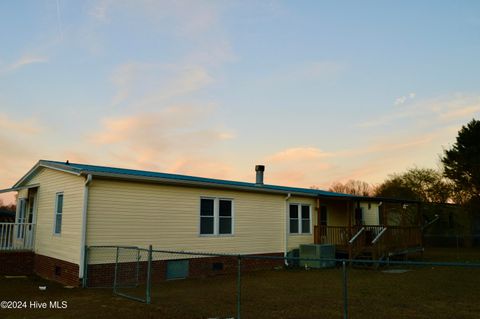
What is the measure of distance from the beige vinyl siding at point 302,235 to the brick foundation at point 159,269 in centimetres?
141

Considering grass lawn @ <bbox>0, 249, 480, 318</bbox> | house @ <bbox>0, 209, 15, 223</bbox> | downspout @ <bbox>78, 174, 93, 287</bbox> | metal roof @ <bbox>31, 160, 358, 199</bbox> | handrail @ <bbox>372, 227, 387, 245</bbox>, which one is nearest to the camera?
grass lawn @ <bbox>0, 249, 480, 318</bbox>

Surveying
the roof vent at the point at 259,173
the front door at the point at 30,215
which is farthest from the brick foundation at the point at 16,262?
the roof vent at the point at 259,173

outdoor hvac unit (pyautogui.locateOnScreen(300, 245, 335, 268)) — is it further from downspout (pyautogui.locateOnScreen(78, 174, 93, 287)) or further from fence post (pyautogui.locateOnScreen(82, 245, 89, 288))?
downspout (pyautogui.locateOnScreen(78, 174, 93, 287))

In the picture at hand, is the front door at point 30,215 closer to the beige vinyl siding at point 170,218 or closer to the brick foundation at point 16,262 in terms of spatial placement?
the brick foundation at point 16,262

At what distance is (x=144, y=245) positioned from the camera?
12211mm

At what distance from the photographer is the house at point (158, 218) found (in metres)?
11.4

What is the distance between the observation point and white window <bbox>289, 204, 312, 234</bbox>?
17750 millimetres

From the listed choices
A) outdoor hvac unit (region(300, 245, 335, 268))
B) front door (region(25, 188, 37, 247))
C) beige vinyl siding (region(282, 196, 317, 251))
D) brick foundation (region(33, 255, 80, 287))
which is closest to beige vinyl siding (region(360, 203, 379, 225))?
beige vinyl siding (region(282, 196, 317, 251))

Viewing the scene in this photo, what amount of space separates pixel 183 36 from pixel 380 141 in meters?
13.8

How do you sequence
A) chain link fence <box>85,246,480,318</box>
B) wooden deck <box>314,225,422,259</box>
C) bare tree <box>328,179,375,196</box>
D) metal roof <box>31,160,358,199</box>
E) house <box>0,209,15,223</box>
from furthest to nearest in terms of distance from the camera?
1. bare tree <box>328,179,375,196</box>
2. house <box>0,209,15,223</box>
3. wooden deck <box>314,225,422,259</box>
4. metal roof <box>31,160,358,199</box>
5. chain link fence <box>85,246,480,318</box>

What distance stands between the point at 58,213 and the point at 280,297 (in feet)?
27.9

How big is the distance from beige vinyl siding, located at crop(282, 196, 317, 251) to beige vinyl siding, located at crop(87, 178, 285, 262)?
2.98 feet

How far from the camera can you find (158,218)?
41.5 feet

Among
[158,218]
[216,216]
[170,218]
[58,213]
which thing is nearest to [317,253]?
[216,216]
